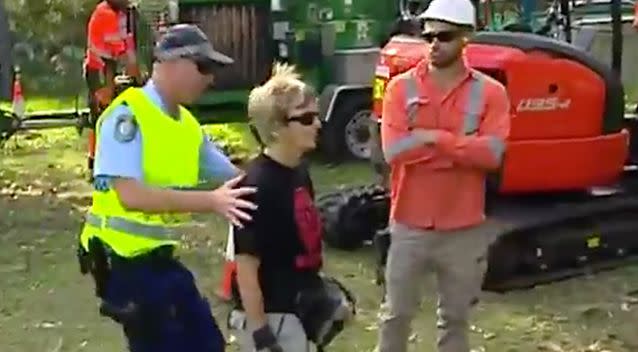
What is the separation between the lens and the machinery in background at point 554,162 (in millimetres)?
8266

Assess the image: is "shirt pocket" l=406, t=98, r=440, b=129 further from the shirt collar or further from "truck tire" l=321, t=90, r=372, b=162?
"truck tire" l=321, t=90, r=372, b=162

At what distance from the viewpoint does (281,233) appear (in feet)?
15.6

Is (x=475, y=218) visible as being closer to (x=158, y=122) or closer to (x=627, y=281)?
(x=158, y=122)

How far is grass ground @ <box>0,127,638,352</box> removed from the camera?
7.59 metres

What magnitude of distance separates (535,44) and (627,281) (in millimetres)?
1475

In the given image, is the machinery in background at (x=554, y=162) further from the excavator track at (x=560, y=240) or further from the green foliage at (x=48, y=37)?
the green foliage at (x=48, y=37)

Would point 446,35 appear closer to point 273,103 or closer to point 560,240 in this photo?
point 273,103

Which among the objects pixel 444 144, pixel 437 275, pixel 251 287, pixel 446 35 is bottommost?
pixel 437 275

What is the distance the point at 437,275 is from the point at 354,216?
11.1 ft

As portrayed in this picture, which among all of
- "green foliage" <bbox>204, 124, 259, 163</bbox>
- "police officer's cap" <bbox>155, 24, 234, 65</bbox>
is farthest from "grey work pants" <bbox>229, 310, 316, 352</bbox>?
"green foliage" <bbox>204, 124, 259, 163</bbox>

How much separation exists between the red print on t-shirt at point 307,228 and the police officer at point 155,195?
8.6 inches

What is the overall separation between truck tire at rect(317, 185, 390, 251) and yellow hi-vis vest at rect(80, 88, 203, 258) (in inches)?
176

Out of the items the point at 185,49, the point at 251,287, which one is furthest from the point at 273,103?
the point at 251,287

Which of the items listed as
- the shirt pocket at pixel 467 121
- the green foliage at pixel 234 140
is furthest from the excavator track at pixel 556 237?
the green foliage at pixel 234 140
